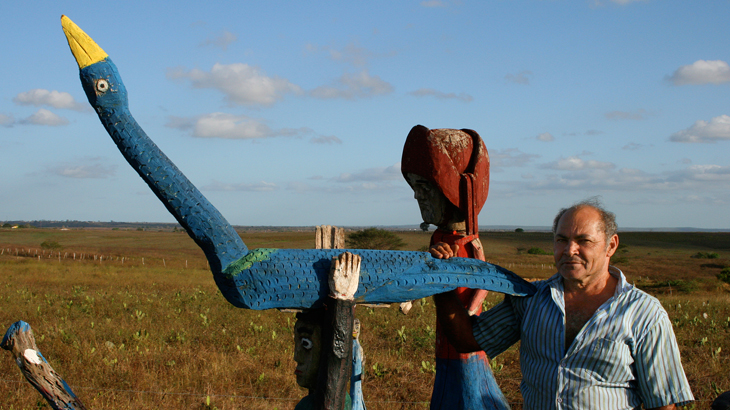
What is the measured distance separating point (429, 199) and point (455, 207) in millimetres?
201

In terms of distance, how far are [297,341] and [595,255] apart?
1.68 metres

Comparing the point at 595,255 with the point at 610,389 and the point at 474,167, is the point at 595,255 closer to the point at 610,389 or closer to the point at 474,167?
the point at 610,389

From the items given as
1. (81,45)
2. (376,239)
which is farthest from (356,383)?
(376,239)

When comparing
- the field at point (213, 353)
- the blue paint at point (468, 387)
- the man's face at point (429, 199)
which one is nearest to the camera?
the blue paint at point (468, 387)

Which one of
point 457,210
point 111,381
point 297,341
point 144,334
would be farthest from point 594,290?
point 144,334

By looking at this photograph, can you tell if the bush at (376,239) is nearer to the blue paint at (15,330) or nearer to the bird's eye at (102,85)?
the blue paint at (15,330)

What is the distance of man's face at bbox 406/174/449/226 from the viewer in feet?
11.2

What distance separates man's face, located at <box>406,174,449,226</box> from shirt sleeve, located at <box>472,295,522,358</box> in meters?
0.86

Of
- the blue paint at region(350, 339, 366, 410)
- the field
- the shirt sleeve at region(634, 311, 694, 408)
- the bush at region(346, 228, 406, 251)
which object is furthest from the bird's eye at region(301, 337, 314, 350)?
the bush at region(346, 228, 406, 251)

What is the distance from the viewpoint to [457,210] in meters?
3.39

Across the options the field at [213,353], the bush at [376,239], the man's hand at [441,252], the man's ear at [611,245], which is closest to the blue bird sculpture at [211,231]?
the man's hand at [441,252]

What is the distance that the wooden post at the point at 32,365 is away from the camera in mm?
3146

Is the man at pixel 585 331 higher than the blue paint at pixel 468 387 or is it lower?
higher

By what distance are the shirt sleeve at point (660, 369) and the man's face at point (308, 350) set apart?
1.61m
